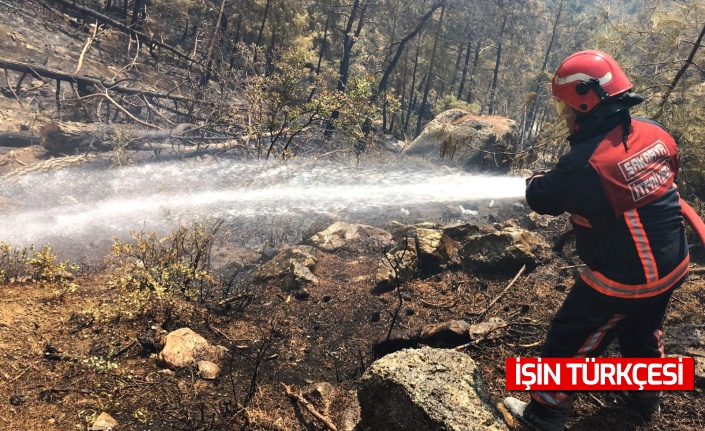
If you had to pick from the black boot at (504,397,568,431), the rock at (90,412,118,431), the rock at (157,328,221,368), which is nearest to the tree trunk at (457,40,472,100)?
the rock at (157,328,221,368)

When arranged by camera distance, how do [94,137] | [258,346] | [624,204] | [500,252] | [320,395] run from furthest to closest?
[94,137] < [500,252] < [258,346] < [320,395] < [624,204]

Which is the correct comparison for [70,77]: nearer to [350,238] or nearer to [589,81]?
[350,238]

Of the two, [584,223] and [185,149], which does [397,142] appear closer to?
[185,149]

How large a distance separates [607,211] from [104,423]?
3126mm

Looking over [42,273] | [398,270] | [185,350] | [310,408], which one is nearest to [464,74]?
[398,270]

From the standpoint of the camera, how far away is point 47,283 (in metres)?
3.87

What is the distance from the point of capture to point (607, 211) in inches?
85.4

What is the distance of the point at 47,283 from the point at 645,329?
5.07 m

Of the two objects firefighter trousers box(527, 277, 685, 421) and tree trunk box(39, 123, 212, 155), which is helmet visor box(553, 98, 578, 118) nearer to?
firefighter trousers box(527, 277, 685, 421)

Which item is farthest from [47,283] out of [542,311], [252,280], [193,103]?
[193,103]

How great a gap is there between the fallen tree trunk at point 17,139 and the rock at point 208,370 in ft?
38.6

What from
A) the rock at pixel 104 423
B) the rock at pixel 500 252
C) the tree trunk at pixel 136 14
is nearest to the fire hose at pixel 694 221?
the rock at pixel 500 252

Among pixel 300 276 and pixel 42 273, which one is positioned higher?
pixel 42 273

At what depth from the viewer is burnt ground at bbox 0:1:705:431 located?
8.19ft
